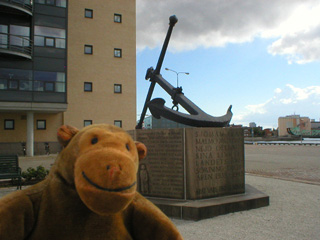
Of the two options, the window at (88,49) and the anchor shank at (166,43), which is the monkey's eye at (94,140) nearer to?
the anchor shank at (166,43)

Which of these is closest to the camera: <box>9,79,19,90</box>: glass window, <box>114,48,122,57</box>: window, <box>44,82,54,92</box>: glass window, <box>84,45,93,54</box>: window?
<box>9,79,19,90</box>: glass window

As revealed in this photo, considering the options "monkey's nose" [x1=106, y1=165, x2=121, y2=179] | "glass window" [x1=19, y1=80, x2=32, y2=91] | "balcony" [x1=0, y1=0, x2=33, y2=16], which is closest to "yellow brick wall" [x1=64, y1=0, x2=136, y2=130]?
"glass window" [x1=19, y1=80, x2=32, y2=91]

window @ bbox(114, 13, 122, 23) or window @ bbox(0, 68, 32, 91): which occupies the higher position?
window @ bbox(114, 13, 122, 23)

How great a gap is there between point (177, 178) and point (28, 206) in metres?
3.94

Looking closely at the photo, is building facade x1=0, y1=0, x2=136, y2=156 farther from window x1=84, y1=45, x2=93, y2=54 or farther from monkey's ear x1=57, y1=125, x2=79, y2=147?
monkey's ear x1=57, y1=125, x2=79, y2=147

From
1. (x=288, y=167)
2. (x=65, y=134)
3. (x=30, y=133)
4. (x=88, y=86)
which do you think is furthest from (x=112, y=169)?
(x=88, y=86)

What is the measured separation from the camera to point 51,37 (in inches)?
796

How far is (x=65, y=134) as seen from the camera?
1672 millimetres

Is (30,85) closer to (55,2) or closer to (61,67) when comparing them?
(61,67)

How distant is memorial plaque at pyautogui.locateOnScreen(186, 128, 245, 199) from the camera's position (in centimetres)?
519

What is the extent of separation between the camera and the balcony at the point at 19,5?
60.1ft

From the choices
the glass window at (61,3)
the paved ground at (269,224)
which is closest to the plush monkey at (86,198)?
the paved ground at (269,224)

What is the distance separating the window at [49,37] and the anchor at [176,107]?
15537 millimetres

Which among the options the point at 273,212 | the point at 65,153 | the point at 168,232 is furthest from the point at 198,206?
the point at 65,153
